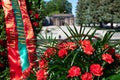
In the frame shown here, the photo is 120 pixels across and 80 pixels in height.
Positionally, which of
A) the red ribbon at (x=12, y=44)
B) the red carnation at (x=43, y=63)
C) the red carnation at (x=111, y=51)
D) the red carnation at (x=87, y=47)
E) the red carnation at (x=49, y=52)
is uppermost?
the red carnation at (x=87, y=47)

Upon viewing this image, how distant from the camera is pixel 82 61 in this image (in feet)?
13.3

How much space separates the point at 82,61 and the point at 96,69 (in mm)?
201

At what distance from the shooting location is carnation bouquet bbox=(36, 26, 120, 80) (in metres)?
3.99

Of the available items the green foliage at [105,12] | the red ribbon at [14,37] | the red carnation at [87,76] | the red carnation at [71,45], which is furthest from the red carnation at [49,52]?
the green foliage at [105,12]

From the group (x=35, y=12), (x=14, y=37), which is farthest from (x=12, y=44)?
(x=35, y=12)

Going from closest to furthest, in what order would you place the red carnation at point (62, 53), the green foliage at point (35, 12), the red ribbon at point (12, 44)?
the red carnation at point (62, 53) < the red ribbon at point (12, 44) < the green foliage at point (35, 12)

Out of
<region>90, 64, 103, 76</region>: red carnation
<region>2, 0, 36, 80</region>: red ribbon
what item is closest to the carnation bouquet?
<region>90, 64, 103, 76</region>: red carnation

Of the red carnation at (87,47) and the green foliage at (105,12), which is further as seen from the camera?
the green foliage at (105,12)

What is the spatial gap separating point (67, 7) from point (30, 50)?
5411 inches

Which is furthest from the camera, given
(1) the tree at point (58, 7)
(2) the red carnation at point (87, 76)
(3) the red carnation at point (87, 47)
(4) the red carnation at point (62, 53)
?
(1) the tree at point (58, 7)

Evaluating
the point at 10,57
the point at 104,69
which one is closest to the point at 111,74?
the point at 104,69

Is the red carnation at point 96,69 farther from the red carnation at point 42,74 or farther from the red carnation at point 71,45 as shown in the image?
the red carnation at point 42,74

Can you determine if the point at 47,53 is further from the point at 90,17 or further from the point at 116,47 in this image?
the point at 90,17

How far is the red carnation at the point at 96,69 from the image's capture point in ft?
12.9
